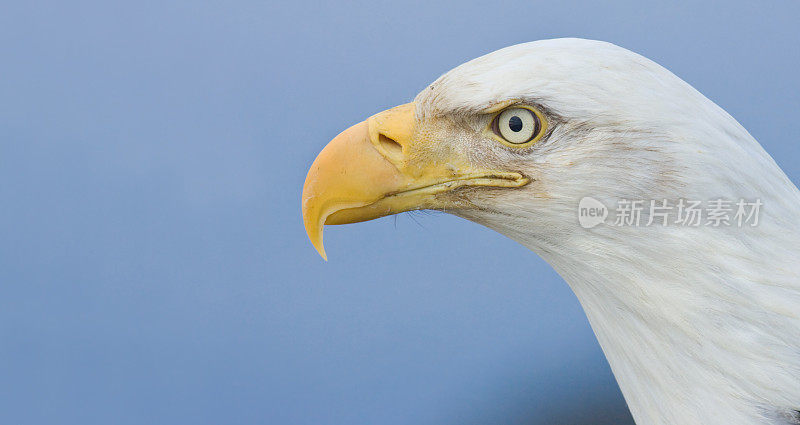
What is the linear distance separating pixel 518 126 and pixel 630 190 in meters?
0.24

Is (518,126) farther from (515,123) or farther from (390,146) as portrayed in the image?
(390,146)

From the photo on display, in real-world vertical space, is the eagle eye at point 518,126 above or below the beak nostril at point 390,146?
below

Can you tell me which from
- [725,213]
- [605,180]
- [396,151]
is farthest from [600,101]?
[396,151]

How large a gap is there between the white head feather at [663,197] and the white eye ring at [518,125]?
3 cm

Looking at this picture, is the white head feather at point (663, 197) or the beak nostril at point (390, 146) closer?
the white head feather at point (663, 197)

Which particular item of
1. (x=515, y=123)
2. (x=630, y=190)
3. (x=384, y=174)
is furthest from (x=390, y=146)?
(x=630, y=190)

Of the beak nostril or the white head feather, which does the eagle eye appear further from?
the beak nostril

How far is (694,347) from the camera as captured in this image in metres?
1.52

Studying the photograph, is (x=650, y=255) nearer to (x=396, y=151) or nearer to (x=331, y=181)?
(x=396, y=151)

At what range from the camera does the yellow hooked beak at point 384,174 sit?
5.15ft

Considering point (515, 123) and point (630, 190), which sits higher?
point (515, 123)

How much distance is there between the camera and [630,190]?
145cm

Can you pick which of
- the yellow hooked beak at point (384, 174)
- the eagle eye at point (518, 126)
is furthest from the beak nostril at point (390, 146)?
the eagle eye at point (518, 126)

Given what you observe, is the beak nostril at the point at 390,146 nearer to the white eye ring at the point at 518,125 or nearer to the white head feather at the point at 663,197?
the white head feather at the point at 663,197
